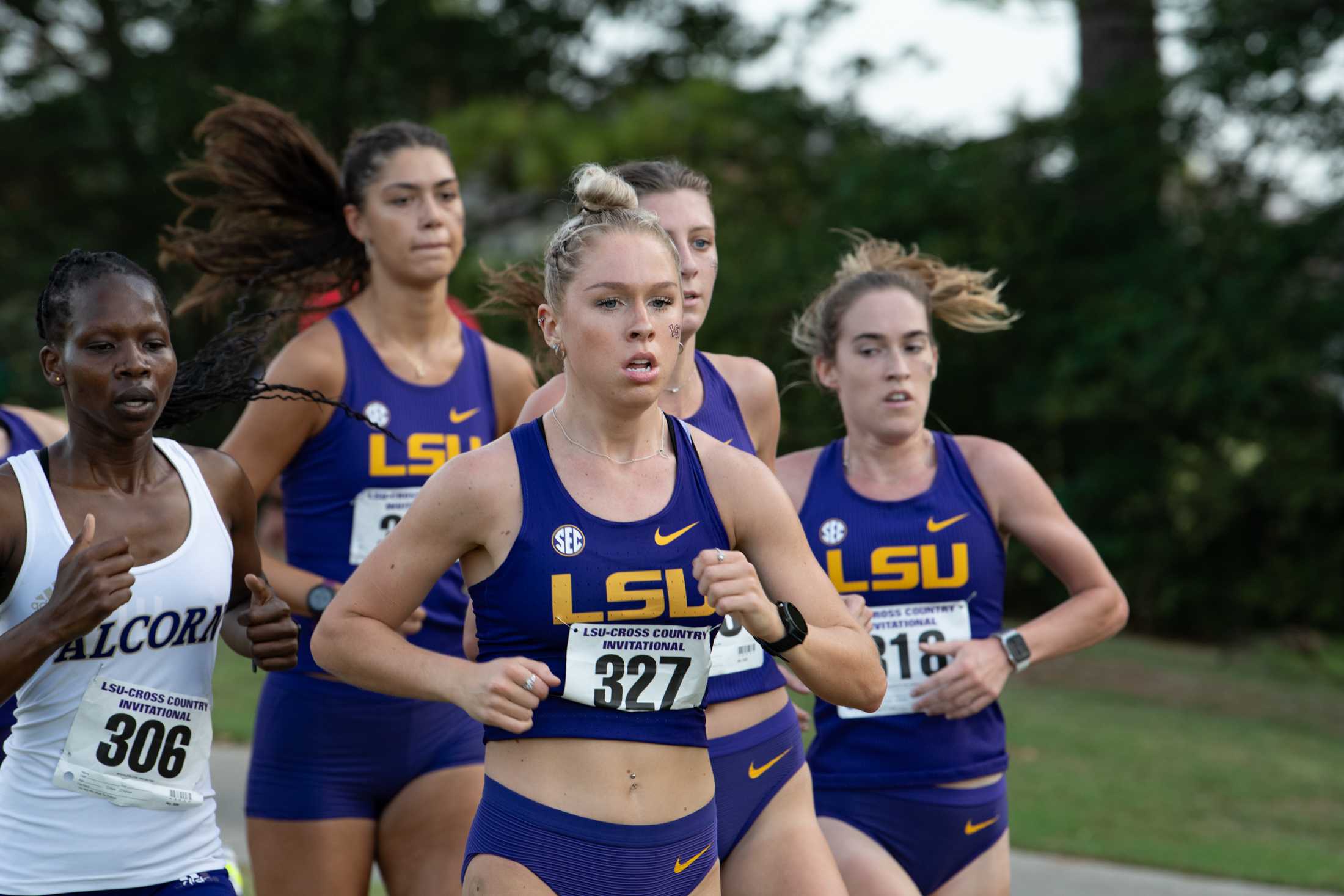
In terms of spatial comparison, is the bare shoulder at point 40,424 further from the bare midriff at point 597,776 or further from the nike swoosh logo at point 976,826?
the nike swoosh logo at point 976,826

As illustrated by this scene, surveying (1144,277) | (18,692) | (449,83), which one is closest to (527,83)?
(449,83)

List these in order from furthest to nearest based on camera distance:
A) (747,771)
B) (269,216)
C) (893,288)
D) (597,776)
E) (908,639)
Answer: (269,216)
(893,288)
(908,639)
(747,771)
(597,776)

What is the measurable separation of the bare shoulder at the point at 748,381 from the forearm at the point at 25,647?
1.79 m

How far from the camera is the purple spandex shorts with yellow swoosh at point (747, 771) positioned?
353cm

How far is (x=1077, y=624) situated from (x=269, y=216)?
9.26 feet

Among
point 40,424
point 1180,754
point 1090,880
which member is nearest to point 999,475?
point 40,424

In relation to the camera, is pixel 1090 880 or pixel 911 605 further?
pixel 1090 880

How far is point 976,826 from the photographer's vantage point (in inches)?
162

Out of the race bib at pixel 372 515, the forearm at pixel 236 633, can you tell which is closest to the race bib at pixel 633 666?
the forearm at pixel 236 633

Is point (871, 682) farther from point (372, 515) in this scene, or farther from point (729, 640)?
point (372, 515)

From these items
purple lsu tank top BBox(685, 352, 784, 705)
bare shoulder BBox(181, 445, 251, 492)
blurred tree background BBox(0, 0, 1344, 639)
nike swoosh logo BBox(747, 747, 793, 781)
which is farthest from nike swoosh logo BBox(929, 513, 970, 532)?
blurred tree background BBox(0, 0, 1344, 639)

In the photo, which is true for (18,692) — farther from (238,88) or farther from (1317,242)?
(238,88)

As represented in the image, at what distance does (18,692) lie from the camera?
3057 millimetres

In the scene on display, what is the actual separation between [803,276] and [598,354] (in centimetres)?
1094
